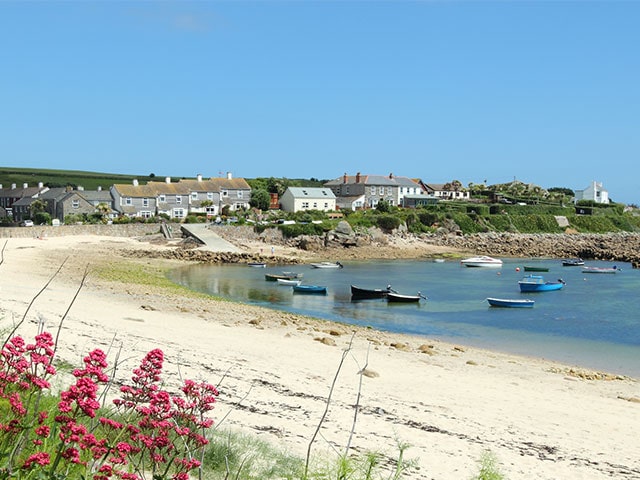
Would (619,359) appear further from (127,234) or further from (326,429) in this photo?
(127,234)

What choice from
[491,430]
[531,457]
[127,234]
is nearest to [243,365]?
[491,430]

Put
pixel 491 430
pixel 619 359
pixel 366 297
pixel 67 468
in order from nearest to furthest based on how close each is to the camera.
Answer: pixel 67 468 → pixel 491 430 → pixel 619 359 → pixel 366 297

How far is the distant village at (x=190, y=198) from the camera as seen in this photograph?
82875 millimetres

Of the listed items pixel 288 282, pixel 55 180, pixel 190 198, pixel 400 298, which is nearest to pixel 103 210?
pixel 190 198

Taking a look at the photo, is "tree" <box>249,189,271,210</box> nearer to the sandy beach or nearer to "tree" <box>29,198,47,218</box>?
"tree" <box>29,198,47,218</box>

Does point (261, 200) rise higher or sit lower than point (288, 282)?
higher

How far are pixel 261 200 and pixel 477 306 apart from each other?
60533mm

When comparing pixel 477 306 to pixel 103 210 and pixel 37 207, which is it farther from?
pixel 37 207

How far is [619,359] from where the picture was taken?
23.8 metres

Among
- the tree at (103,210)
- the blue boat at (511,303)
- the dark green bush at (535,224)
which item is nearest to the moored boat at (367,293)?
the blue boat at (511,303)

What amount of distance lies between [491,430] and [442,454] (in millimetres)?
2402

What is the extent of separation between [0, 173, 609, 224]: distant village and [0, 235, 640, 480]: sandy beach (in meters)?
58.0

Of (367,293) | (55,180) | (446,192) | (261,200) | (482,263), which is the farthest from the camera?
(55,180)

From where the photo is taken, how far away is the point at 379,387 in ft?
48.3
